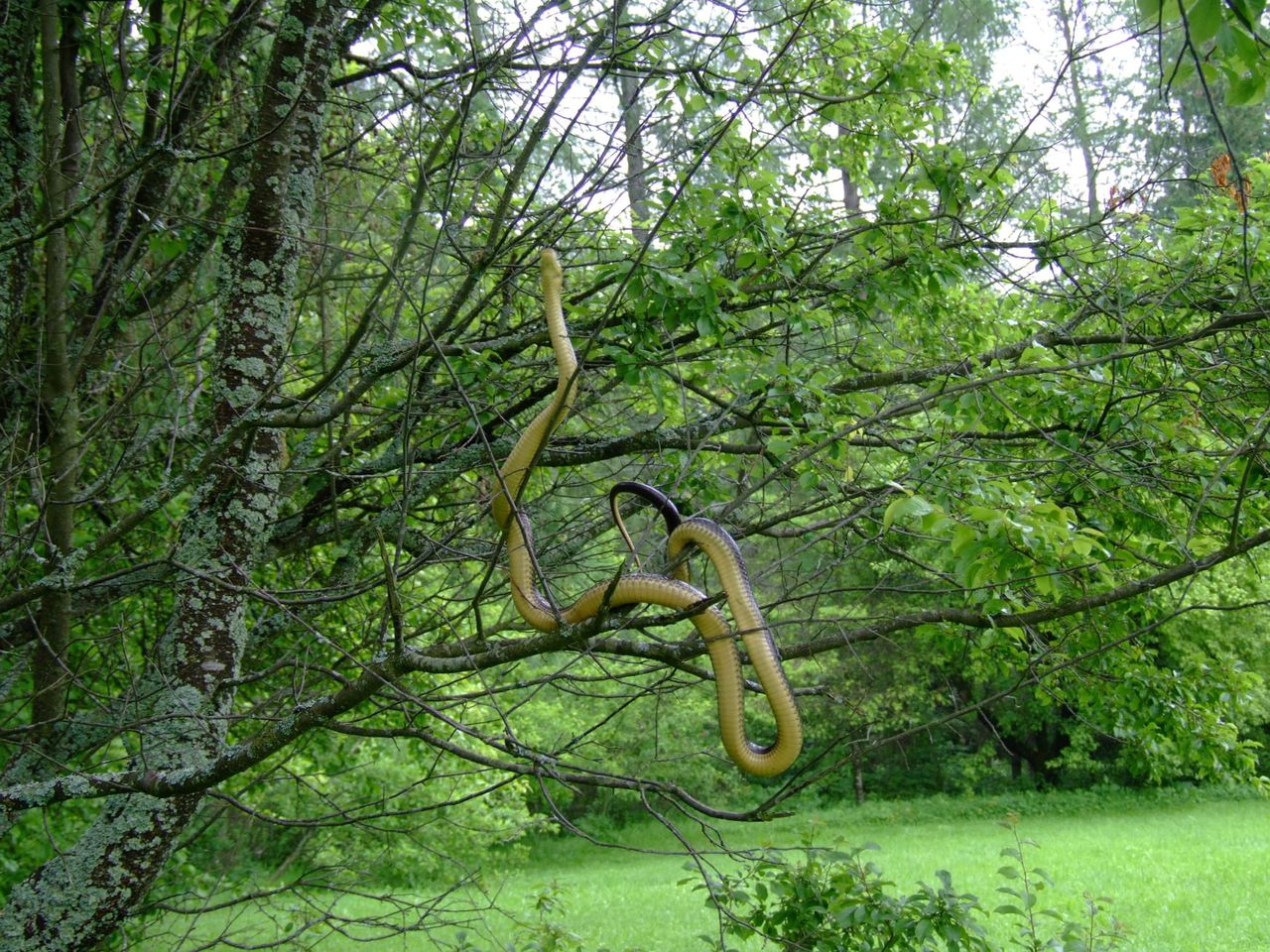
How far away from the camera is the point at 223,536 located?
3350 millimetres

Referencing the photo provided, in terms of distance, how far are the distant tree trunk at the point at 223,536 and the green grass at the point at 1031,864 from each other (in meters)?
2.73

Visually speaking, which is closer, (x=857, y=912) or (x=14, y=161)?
(x=14, y=161)

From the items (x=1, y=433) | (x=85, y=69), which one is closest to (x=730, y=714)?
(x=1, y=433)

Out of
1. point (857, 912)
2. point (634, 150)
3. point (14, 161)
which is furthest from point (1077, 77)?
point (14, 161)

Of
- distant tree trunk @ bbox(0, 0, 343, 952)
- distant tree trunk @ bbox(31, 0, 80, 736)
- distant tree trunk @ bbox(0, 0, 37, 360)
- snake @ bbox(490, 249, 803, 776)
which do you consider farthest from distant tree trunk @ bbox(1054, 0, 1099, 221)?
distant tree trunk @ bbox(0, 0, 37, 360)

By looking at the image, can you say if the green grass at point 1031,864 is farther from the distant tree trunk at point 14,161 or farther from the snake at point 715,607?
the distant tree trunk at point 14,161

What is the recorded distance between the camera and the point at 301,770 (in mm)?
7047

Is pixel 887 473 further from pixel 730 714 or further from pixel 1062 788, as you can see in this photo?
pixel 1062 788

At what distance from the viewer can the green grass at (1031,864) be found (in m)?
10.6

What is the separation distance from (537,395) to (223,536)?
136 cm

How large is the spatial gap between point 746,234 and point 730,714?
2.01 m

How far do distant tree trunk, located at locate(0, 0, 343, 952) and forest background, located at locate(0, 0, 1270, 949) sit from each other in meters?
0.01

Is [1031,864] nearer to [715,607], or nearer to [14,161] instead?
[715,607]

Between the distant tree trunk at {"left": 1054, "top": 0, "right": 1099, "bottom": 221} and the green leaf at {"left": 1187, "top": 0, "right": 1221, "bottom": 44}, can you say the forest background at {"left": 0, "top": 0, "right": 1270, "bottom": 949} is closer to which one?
the distant tree trunk at {"left": 1054, "top": 0, "right": 1099, "bottom": 221}
